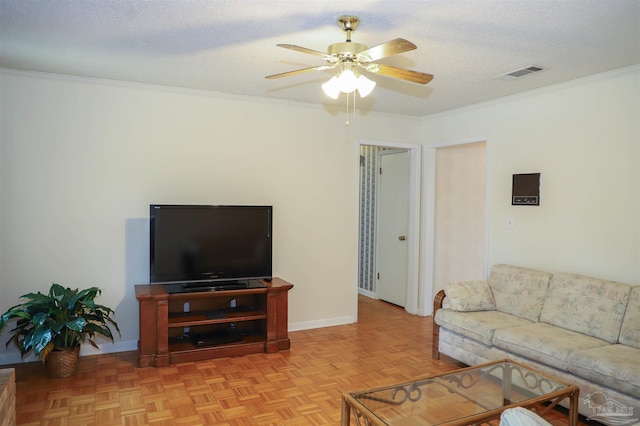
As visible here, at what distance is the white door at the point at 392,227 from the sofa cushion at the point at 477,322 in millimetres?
1795

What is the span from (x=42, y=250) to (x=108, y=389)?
1.30 m

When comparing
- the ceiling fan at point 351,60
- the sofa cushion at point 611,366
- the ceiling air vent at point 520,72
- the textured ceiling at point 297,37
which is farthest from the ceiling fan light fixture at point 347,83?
the sofa cushion at point 611,366

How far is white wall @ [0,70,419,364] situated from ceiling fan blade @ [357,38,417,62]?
7.35 ft

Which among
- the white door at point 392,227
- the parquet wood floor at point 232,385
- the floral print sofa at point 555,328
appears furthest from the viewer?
the white door at point 392,227

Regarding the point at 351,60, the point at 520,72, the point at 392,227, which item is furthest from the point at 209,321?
the point at 520,72

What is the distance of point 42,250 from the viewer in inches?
145

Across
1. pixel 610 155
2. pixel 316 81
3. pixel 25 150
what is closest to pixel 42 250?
pixel 25 150

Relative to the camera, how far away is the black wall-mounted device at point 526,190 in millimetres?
3922

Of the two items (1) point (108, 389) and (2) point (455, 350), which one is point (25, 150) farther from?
(2) point (455, 350)

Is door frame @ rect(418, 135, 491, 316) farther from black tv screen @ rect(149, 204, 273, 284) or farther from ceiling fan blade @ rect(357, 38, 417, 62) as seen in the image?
ceiling fan blade @ rect(357, 38, 417, 62)

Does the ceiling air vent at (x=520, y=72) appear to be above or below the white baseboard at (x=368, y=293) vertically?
above

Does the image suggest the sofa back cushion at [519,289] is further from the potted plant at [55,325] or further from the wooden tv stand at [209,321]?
the potted plant at [55,325]

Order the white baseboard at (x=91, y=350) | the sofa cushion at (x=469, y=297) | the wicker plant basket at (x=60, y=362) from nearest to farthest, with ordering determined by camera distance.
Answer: the wicker plant basket at (x=60, y=362), the white baseboard at (x=91, y=350), the sofa cushion at (x=469, y=297)

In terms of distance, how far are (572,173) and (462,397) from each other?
221cm
